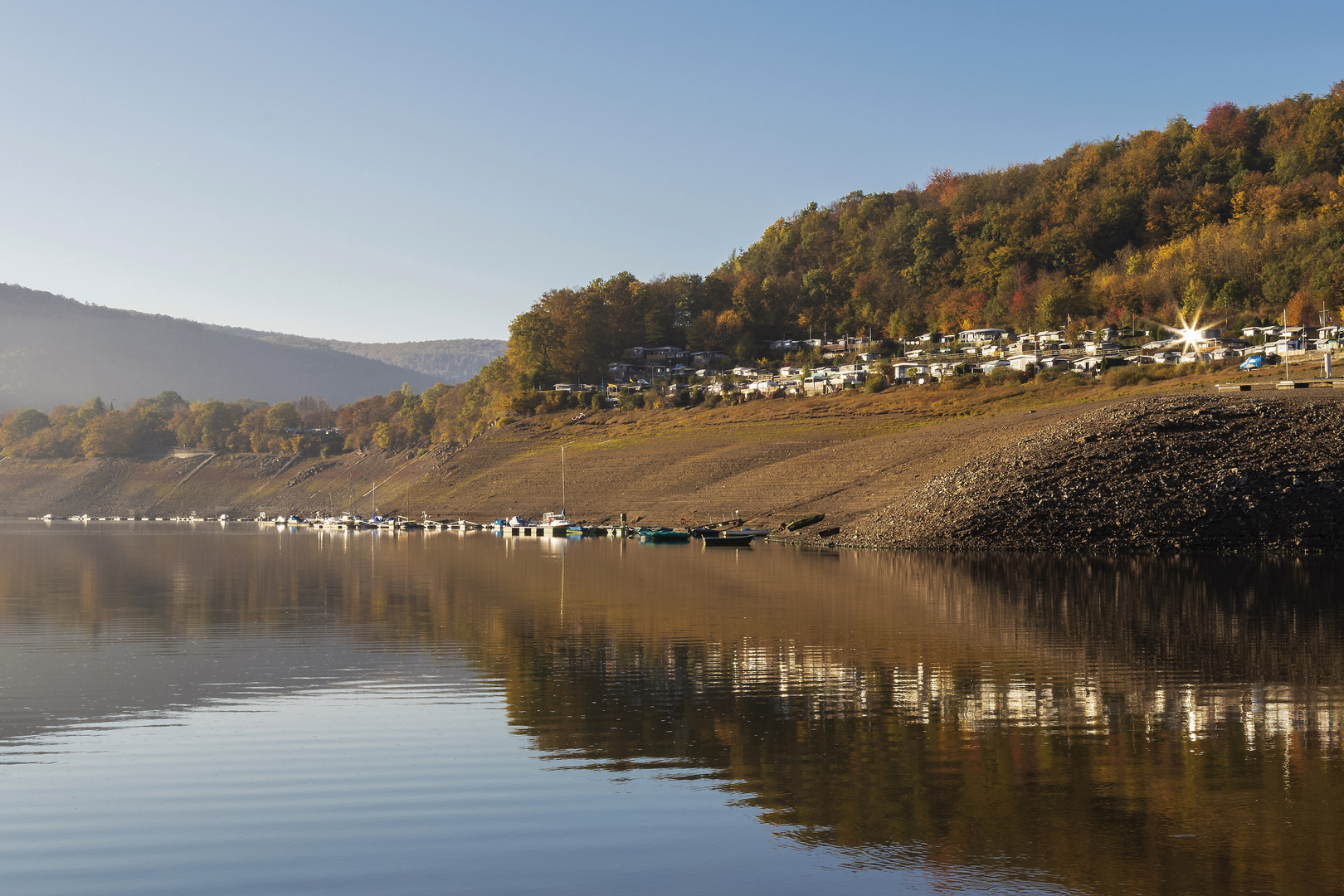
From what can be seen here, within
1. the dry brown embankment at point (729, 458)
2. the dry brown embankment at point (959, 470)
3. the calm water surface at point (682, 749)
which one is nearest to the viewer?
the calm water surface at point (682, 749)

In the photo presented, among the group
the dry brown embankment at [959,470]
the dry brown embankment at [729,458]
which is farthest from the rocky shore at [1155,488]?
the dry brown embankment at [729,458]

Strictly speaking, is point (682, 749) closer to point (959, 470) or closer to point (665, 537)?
point (959, 470)

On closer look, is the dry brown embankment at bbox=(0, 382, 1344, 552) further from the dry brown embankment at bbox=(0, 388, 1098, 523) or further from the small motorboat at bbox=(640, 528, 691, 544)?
the small motorboat at bbox=(640, 528, 691, 544)

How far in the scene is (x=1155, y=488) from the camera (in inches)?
2709

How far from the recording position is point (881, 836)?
12969 millimetres

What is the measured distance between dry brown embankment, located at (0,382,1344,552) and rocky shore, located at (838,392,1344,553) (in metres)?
0.12

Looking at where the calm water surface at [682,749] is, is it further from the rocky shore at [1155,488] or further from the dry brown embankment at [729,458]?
the dry brown embankment at [729,458]

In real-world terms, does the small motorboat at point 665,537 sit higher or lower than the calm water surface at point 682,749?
lower

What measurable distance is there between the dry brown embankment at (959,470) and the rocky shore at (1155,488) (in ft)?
0.38

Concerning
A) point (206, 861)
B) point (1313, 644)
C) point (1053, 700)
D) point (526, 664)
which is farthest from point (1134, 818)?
point (1313, 644)

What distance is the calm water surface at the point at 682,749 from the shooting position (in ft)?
39.6

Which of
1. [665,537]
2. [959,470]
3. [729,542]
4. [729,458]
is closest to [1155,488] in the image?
[959,470]

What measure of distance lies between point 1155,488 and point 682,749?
59443mm

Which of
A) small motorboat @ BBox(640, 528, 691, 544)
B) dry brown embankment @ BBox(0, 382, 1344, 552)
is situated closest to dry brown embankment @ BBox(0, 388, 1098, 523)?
dry brown embankment @ BBox(0, 382, 1344, 552)
